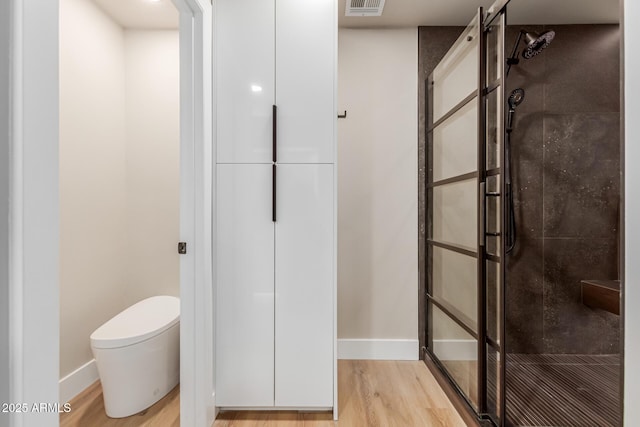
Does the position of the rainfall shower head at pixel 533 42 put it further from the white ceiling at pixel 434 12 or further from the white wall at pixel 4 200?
the white wall at pixel 4 200

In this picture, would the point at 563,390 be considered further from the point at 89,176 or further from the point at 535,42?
the point at 89,176

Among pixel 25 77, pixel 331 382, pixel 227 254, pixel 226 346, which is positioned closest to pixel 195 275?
pixel 227 254

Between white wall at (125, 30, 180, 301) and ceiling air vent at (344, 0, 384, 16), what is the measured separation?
1.26 metres

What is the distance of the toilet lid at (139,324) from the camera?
1630mm

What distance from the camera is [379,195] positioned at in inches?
97.1

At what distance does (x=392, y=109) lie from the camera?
2463 mm

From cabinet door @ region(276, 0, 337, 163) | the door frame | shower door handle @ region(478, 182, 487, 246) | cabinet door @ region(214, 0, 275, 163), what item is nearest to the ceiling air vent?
cabinet door @ region(276, 0, 337, 163)

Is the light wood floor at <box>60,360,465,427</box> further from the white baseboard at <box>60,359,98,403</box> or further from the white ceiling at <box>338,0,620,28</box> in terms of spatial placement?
the white ceiling at <box>338,0,620,28</box>

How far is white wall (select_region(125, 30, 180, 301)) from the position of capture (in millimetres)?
2371

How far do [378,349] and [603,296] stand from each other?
142 centimetres

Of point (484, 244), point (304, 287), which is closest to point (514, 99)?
point (484, 244)

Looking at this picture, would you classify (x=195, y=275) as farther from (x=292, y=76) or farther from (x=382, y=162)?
(x=382, y=162)

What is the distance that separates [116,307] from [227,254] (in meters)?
1.18

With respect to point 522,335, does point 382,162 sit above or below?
above
